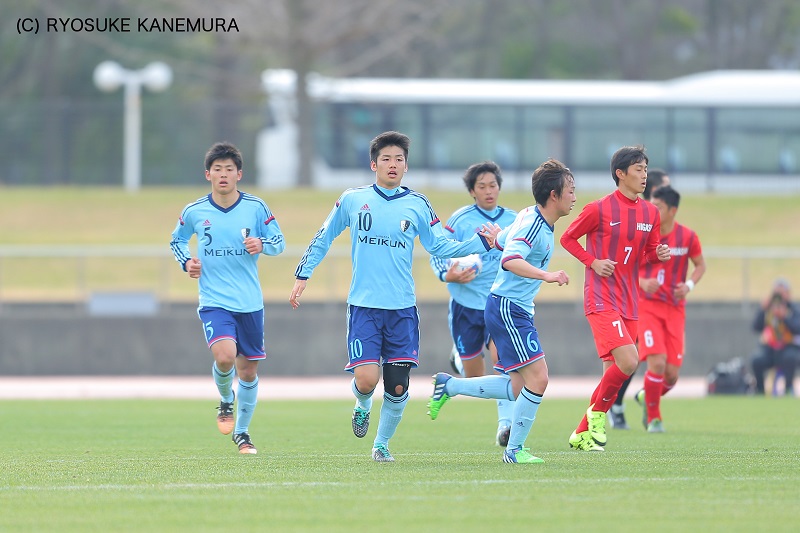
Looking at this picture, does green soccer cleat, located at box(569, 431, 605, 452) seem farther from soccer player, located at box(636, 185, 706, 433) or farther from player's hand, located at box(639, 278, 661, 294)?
soccer player, located at box(636, 185, 706, 433)

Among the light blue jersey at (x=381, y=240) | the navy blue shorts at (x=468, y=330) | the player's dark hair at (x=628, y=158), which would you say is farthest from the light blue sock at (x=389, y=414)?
the player's dark hair at (x=628, y=158)

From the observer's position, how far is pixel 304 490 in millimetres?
7613

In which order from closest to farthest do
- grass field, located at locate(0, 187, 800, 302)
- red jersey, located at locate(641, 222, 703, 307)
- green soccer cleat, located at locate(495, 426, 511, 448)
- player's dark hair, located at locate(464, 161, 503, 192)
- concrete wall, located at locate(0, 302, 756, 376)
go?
green soccer cleat, located at locate(495, 426, 511, 448)
player's dark hair, located at locate(464, 161, 503, 192)
red jersey, located at locate(641, 222, 703, 307)
concrete wall, located at locate(0, 302, 756, 376)
grass field, located at locate(0, 187, 800, 302)

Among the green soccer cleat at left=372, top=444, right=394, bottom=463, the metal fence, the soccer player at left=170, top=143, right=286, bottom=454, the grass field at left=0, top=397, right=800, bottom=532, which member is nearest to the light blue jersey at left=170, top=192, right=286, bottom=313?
the soccer player at left=170, top=143, right=286, bottom=454

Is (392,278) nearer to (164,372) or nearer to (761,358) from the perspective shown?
(761,358)

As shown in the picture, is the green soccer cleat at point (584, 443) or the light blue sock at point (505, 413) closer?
the green soccer cleat at point (584, 443)

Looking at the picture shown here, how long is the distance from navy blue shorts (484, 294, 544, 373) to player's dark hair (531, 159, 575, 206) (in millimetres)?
720

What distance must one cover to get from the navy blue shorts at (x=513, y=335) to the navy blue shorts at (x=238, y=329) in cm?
187

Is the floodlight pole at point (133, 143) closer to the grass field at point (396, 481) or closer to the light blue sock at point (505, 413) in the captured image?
the grass field at point (396, 481)

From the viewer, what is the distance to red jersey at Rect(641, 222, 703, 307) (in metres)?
12.6

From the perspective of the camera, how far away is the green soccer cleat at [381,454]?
9.21 m

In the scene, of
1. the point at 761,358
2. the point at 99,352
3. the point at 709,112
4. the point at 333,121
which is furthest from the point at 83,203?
the point at 761,358

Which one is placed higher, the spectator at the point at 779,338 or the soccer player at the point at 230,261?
the soccer player at the point at 230,261

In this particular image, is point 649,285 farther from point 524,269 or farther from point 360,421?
point 360,421
